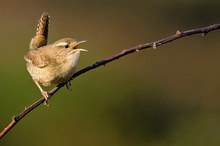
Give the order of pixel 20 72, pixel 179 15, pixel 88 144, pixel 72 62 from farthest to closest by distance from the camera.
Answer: pixel 179 15 → pixel 20 72 → pixel 88 144 → pixel 72 62

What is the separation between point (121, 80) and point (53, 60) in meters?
9.77

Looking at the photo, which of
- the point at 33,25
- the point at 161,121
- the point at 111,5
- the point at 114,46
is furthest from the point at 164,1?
the point at 161,121

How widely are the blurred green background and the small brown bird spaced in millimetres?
4968

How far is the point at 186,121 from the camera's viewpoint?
43.4ft

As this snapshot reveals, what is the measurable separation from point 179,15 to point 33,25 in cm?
434

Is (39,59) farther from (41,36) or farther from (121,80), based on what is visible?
(121,80)

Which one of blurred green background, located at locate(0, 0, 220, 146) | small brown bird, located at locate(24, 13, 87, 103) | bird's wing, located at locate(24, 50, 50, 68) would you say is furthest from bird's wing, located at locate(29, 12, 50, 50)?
blurred green background, located at locate(0, 0, 220, 146)

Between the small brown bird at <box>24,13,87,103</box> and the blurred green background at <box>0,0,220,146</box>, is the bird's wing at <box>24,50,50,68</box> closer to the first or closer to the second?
the small brown bird at <box>24,13,87,103</box>

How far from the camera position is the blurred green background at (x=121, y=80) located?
10.5 m

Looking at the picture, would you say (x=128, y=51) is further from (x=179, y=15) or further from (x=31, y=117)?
(x=179, y=15)

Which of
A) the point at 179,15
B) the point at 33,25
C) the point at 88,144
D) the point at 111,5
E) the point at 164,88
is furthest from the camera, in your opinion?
the point at 111,5

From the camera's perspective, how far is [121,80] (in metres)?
14.4

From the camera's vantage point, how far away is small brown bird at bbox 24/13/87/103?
14.6 feet

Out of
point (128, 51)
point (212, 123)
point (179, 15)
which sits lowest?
point (212, 123)
